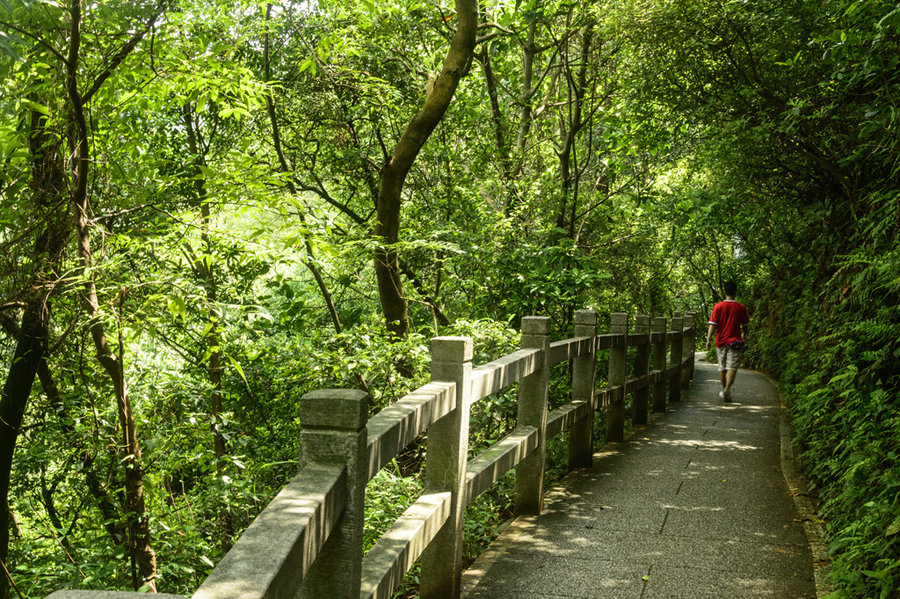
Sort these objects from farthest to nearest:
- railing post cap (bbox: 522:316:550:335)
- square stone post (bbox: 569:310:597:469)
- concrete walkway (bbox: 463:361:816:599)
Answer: square stone post (bbox: 569:310:597:469)
railing post cap (bbox: 522:316:550:335)
concrete walkway (bbox: 463:361:816:599)

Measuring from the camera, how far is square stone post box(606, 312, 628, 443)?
8320 mm

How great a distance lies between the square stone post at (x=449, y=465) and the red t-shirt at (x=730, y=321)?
354 inches

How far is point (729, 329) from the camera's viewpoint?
12.2 m

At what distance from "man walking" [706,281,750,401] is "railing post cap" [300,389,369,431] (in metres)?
10.6

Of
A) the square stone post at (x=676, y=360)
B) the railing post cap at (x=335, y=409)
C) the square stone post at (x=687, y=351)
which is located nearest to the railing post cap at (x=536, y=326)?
the railing post cap at (x=335, y=409)

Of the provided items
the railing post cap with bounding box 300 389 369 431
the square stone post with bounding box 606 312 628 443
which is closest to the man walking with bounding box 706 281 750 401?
the square stone post with bounding box 606 312 628 443

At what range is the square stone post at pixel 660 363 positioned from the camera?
11055 millimetres

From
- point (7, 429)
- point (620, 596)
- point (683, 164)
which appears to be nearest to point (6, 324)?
point (7, 429)

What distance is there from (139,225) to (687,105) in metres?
7.16

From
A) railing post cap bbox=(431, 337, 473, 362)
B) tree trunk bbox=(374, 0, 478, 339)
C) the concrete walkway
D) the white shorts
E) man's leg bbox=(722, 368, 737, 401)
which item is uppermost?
tree trunk bbox=(374, 0, 478, 339)

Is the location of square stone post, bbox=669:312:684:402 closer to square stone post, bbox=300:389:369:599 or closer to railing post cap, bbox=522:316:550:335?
railing post cap, bbox=522:316:550:335

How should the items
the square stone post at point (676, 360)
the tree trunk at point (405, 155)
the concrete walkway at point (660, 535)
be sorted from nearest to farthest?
the concrete walkway at point (660, 535)
the tree trunk at point (405, 155)
the square stone post at point (676, 360)

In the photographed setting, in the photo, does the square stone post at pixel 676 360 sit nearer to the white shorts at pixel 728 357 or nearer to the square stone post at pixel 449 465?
the white shorts at pixel 728 357

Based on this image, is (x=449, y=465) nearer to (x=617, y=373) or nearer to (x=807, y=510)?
(x=807, y=510)
